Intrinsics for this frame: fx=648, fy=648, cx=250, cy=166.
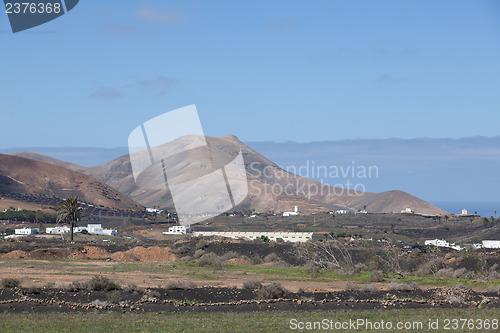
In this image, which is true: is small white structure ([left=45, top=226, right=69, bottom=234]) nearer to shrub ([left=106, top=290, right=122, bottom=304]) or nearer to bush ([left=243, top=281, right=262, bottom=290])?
bush ([left=243, top=281, right=262, bottom=290])

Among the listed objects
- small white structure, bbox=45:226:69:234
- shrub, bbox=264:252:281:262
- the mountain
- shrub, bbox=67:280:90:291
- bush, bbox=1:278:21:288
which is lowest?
shrub, bbox=264:252:281:262

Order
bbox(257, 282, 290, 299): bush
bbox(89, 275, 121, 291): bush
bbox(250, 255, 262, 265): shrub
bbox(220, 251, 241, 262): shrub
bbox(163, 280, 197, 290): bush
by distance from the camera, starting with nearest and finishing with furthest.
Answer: bbox(257, 282, 290, 299): bush → bbox(89, 275, 121, 291): bush → bbox(163, 280, 197, 290): bush → bbox(250, 255, 262, 265): shrub → bbox(220, 251, 241, 262): shrub

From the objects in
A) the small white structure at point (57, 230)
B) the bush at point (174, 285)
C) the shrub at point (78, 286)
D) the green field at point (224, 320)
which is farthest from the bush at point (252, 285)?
the small white structure at point (57, 230)

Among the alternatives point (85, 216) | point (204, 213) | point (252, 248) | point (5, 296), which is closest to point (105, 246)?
point (252, 248)

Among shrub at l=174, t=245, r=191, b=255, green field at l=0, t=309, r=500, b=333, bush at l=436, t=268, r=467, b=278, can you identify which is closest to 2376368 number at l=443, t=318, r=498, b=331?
green field at l=0, t=309, r=500, b=333

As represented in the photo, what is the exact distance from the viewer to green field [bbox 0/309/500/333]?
23.0 metres

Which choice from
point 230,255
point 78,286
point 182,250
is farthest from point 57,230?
point 78,286

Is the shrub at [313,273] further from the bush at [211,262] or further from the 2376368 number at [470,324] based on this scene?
the 2376368 number at [470,324]

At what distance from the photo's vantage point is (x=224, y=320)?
82.7 feet

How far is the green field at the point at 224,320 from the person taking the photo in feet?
75.5

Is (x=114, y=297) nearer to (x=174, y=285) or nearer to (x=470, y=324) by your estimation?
(x=174, y=285)

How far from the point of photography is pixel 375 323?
81.4 feet

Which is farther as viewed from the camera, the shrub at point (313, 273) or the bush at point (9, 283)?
the shrub at point (313, 273)

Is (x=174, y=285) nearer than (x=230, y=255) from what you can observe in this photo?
Yes
